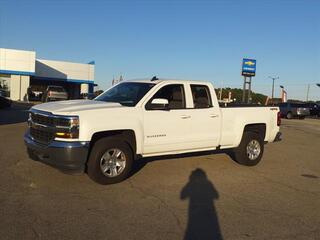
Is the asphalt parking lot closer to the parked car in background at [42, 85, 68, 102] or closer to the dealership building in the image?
the parked car in background at [42, 85, 68, 102]

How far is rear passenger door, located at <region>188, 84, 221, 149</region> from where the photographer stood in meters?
9.07

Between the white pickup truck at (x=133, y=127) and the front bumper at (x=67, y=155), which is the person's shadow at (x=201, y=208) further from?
the front bumper at (x=67, y=155)

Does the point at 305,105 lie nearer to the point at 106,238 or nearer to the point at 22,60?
the point at 22,60

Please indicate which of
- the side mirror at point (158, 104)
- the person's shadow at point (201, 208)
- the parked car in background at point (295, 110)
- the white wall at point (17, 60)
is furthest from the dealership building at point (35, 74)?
the person's shadow at point (201, 208)

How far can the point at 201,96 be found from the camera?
9.52 metres

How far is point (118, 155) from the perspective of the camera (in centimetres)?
779

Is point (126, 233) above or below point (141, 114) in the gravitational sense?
below

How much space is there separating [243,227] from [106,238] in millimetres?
1844

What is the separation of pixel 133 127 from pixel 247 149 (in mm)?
3597

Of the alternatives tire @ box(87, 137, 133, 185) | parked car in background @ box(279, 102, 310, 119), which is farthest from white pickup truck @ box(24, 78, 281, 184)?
parked car in background @ box(279, 102, 310, 119)

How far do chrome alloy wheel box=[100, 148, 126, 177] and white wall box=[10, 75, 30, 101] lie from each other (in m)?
45.8

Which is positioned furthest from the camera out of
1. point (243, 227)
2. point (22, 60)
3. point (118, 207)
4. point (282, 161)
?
point (22, 60)

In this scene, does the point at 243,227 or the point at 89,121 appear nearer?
the point at 243,227

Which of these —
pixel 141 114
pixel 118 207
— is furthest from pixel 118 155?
pixel 118 207
